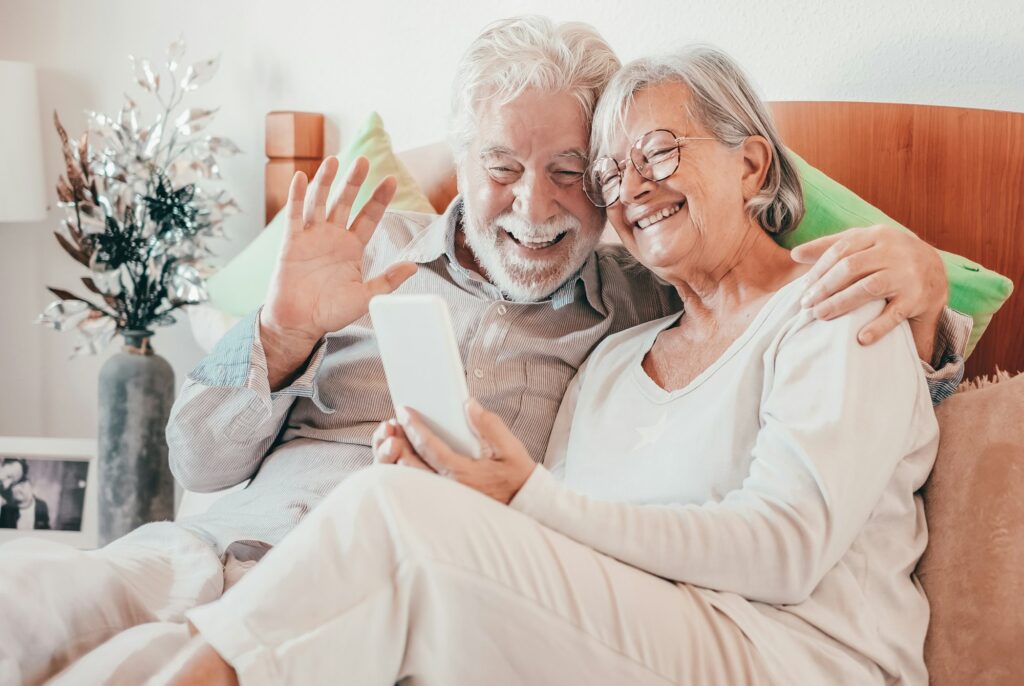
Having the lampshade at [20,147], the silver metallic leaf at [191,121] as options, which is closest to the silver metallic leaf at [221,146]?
the silver metallic leaf at [191,121]

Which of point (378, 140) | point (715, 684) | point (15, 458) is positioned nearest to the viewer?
point (715, 684)

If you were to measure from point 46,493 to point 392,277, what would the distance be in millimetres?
1361

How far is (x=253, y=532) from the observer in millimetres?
1385

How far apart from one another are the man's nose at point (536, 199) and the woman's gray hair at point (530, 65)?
11cm

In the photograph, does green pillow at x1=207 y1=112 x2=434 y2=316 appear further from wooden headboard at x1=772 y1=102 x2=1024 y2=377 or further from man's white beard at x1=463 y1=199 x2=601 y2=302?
wooden headboard at x1=772 y1=102 x2=1024 y2=377

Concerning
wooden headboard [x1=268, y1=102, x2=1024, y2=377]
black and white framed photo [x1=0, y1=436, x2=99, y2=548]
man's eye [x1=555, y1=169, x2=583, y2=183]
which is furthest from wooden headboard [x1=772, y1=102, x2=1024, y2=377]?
black and white framed photo [x1=0, y1=436, x2=99, y2=548]

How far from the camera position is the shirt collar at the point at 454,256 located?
1508 mm

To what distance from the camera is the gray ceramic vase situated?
2.24 m

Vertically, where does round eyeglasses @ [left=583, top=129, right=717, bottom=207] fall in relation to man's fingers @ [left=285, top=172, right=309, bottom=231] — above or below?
above

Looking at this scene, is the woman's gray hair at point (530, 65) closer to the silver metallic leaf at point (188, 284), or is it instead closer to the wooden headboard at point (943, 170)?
the wooden headboard at point (943, 170)

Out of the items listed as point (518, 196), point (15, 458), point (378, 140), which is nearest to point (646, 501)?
point (518, 196)

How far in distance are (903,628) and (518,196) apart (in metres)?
0.77

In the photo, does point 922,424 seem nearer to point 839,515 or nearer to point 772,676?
point 839,515

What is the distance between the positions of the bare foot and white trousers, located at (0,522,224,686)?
0.14 meters
